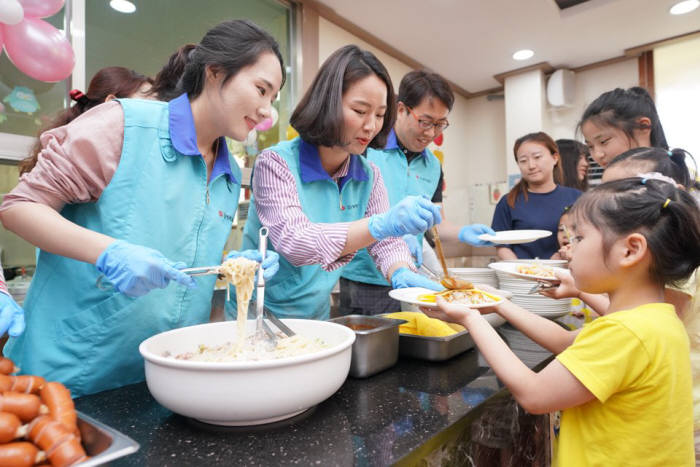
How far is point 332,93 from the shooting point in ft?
5.27

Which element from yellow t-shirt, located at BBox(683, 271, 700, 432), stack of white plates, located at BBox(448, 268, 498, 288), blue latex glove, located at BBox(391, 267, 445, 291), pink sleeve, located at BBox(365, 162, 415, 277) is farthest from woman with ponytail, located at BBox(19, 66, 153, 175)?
yellow t-shirt, located at BBox(683, 271, 700, 432)

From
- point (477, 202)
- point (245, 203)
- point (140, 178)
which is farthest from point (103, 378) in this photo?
point (477, 202)

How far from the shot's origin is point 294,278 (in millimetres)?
1718

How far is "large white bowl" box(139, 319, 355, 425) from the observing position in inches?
30.9

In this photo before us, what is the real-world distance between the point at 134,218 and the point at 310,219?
70 centimetres

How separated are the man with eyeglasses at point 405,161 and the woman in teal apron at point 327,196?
48cm

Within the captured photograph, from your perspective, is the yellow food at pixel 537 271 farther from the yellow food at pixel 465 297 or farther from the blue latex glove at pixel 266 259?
the blue latex glove at pixel 266 259

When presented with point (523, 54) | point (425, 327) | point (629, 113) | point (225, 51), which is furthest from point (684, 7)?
point (225, 51)

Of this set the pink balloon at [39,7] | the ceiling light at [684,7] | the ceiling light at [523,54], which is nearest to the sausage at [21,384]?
the pink balloon at [39,7]

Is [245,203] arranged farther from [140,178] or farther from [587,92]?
[587,92]

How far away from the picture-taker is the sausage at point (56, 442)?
590 mm

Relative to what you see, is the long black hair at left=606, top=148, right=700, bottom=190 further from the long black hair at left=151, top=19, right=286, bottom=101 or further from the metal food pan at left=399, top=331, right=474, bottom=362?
the long black hair at left=151, top=19, right=286, bottom=101

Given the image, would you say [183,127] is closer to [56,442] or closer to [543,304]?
[56,442]

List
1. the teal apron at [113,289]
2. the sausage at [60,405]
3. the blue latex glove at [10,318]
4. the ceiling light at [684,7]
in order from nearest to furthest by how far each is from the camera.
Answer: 1. the sausage at [60,405]
2. the blue latex glove at [10,318]
3. the teal apron at [113,289]
4. the ceiling light at [684,7]
